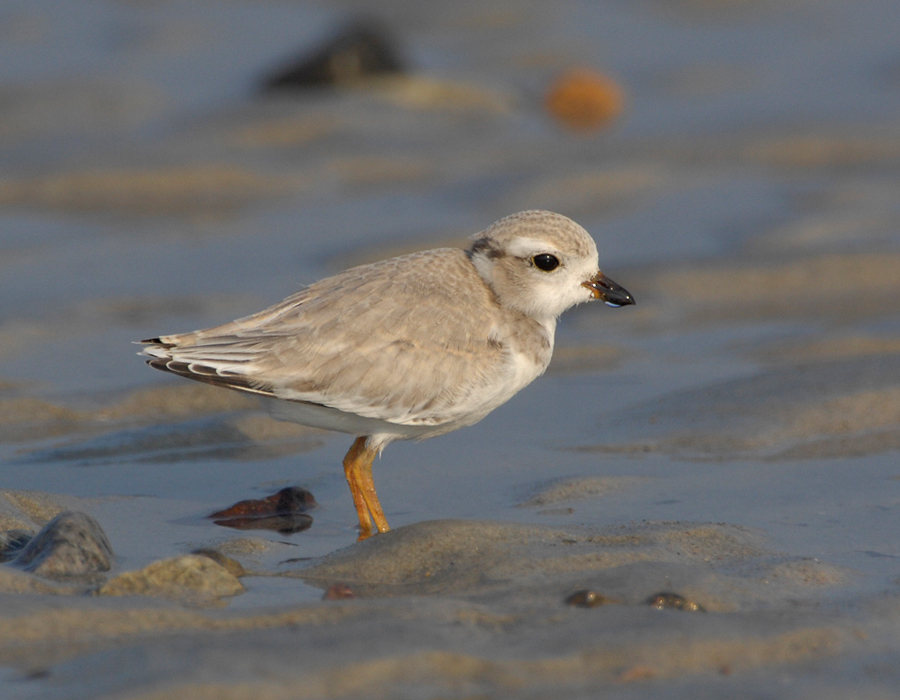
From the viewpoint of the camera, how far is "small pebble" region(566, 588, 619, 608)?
4043 mm

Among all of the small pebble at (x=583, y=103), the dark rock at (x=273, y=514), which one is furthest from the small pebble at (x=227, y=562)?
the small pebble at (x=583, y=103)

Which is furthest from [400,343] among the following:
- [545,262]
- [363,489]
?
[545,262]

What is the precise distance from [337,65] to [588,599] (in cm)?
965

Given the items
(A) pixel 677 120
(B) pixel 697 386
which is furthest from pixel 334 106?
(B) pixel 697 386

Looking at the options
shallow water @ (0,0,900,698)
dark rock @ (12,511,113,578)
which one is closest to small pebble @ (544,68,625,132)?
shallow water @ (0,0,900,698)

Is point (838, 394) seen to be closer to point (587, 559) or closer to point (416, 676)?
point (587, 559)

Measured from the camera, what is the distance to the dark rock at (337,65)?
12.8m

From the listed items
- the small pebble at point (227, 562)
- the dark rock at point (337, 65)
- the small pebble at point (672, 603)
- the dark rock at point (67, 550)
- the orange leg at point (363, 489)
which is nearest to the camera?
the small pebble at point (672, 603)

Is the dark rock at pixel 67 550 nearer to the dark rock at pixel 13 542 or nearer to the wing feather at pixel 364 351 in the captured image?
the dark rock at pixel 13 542

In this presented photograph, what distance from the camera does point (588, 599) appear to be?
4062mm

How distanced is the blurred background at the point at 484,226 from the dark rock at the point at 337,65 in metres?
0.04

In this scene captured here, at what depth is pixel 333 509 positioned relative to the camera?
580cm

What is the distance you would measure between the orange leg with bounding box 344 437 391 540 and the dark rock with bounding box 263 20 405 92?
25.8 ft

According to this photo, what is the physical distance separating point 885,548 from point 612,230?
5476mm
